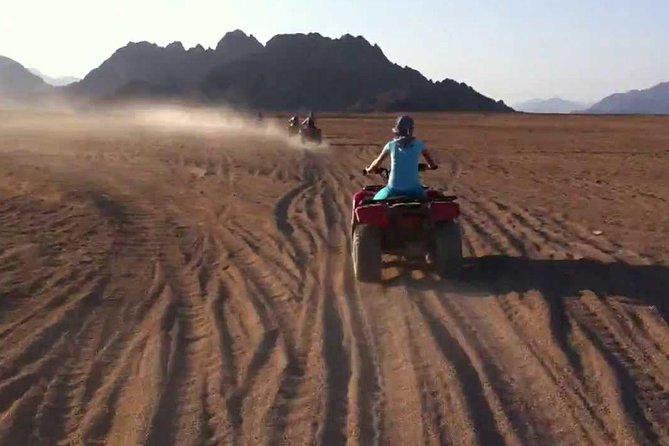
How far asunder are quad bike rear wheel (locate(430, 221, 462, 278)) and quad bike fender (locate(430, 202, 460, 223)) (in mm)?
145

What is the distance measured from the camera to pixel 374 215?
858 centimetres

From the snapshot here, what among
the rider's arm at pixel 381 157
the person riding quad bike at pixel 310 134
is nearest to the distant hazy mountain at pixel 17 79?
the person riding quad bike at pixel 310 134

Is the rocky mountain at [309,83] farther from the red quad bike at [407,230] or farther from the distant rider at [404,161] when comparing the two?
the red quad bike at [407,230]

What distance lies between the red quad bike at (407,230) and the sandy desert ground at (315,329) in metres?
0.22

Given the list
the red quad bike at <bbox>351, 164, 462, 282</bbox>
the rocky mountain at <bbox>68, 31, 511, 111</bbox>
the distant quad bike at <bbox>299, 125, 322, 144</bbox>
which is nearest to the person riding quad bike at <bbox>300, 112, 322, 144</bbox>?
the distant quad bike at <bbox>299, 125, 322, 144</bbox>

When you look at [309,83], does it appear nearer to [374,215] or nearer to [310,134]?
[310,134]

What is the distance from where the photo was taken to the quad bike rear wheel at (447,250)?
8.64 meters

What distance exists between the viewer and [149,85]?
117m

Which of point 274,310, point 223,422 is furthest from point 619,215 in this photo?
point 223,422

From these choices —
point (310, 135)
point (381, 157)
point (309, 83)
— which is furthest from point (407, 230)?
point (309, 83)

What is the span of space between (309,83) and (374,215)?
4487 inches

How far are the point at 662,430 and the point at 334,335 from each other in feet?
8.67

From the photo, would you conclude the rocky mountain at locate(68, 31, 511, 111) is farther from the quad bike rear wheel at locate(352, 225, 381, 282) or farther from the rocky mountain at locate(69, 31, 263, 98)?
the quad bike rear wheel at locate(352, 225, 381, 282)

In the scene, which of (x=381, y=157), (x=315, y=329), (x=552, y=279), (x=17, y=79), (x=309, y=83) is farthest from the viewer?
(x=17, y=79)
